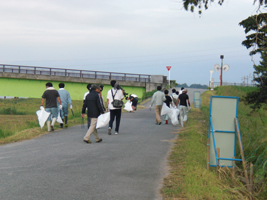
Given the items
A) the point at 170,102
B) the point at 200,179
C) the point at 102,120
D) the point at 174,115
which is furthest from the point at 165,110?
the point at 200,179

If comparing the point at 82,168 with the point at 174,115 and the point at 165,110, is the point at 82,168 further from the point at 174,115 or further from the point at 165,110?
the point at 174,115

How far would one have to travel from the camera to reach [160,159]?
28.8 ft

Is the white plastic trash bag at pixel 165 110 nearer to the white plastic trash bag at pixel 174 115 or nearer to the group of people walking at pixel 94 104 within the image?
→ the white plastic trash bag at pixel 174 115

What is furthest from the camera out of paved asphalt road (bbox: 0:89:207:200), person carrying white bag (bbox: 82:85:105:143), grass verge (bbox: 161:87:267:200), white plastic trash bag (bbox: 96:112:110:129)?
white plastic trash bag (bbox: 96:112:110:129)

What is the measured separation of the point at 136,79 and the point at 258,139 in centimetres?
3682

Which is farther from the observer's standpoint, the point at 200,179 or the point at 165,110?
the point at 165,110

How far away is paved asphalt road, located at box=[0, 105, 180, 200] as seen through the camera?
5.70 metres

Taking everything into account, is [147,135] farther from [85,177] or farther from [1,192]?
[1,192]

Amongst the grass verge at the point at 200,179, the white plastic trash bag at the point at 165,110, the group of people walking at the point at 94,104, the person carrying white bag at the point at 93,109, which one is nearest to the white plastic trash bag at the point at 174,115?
the white plastic trash bag at the point at 165,110

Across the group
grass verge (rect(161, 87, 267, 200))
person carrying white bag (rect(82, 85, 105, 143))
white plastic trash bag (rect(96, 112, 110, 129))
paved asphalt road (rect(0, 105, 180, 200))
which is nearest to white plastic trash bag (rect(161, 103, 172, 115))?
paved asphalt road (rect(0, 105, 180, 200))

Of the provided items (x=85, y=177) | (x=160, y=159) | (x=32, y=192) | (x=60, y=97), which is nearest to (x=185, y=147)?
(x=160, y=159)

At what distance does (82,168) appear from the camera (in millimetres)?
7488

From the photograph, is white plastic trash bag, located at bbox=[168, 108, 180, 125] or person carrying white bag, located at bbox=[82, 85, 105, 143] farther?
white plastic trash bag, located at bbox=[168, 108, 180, 125]

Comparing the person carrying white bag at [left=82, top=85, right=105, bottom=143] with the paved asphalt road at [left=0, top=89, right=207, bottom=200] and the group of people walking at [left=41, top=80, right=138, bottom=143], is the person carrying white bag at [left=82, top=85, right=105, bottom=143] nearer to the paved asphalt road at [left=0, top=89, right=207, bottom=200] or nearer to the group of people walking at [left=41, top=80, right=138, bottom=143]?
the group of people walking at [left=41, top=80, right=138, bottom=143]
